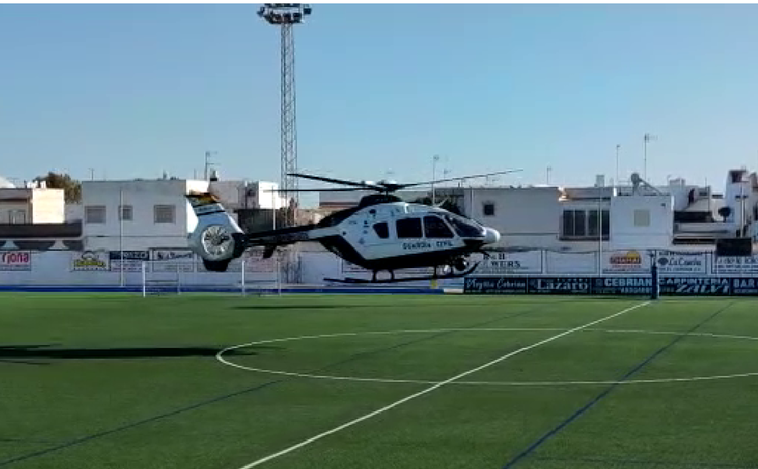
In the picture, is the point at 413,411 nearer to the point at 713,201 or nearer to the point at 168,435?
the point at 168,435

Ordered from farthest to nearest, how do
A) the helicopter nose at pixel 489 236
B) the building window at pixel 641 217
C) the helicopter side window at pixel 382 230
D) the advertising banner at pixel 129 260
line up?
the building window at pixel 641 217, the advertising banner at pixel 129 260, the helicopter nose at pixel 489 236, the helicopter side window at pixel 382 230

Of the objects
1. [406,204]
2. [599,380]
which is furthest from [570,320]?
[599,380]

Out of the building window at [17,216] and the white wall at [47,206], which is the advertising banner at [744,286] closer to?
the white wall at [47,206]

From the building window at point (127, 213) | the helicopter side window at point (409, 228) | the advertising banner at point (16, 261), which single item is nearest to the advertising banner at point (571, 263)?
the helicopter side window at point (409, 228)

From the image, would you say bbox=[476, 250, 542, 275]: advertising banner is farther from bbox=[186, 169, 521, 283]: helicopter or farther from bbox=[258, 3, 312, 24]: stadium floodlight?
bbox=[258, 3, 312, 24]: stadium floodlight

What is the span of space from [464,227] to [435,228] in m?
0.98

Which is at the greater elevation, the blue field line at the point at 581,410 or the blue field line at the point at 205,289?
the blue field line at the point at 581,410

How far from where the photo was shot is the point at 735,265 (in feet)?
176

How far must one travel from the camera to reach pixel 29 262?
211 ft

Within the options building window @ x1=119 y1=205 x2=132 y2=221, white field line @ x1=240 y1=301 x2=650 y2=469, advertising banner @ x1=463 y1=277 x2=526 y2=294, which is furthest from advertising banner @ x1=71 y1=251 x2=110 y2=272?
white field line @ x1=240 y1=301 x2=650 y2=469

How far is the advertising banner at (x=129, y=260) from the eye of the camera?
62.7 m

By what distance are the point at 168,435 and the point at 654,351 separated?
12685 mm

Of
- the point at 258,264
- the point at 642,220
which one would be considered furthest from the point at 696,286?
the point at 642,220

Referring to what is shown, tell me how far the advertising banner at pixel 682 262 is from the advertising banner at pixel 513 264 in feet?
21.5
